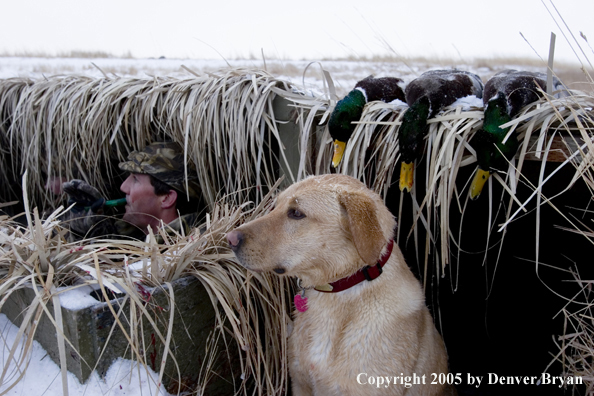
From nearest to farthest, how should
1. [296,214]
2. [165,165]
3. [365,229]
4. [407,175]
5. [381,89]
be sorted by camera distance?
[365,229] < [296,214] < [407,175] < [381,89] < [165,165]

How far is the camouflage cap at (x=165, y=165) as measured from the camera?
3.17 m

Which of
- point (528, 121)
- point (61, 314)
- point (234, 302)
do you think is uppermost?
point (528, 121)

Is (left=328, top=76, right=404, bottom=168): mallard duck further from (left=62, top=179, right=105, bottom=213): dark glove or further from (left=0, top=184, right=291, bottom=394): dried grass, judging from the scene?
(left=62, top=179, right=105, bottom=213): dark glove

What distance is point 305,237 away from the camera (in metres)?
1.57

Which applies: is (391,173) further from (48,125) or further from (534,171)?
(48,125)

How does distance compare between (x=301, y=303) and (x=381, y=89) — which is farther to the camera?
(x=381, y=89)

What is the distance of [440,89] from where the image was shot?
7.49 ft

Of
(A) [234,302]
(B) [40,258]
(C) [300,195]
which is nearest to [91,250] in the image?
(B) [40,258]

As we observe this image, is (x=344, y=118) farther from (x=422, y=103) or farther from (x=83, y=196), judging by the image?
(x=83, y=196)

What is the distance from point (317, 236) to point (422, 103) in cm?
93

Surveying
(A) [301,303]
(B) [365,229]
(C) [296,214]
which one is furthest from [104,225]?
(B) [365,229]

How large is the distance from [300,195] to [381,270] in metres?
0.40

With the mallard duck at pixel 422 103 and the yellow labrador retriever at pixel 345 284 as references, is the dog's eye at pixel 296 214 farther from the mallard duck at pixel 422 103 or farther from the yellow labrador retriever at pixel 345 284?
the mallard duck at pixel 422 103

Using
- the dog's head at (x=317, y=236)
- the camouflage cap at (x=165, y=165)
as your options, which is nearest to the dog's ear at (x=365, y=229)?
the dog's head at (x=317, y=236)
